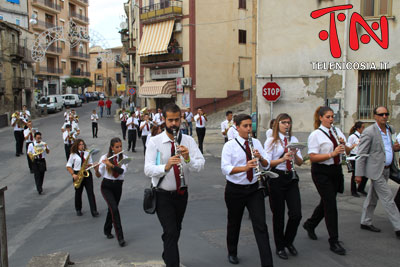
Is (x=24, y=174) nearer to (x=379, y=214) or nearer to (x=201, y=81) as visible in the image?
(x=379, y=214)

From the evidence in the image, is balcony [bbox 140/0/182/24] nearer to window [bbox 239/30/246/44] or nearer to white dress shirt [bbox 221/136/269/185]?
window [bbox 239/30/246/44]

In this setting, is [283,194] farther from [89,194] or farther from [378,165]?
[89,194]

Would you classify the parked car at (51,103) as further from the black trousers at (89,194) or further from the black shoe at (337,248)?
the black shoe at (337,248)

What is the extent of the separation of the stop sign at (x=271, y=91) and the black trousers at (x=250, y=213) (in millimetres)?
9468

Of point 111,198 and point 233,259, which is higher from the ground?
point 111,198

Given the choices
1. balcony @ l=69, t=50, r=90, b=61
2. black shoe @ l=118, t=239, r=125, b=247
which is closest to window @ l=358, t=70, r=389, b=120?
black shoe @ l=118, t=239, r=125, b=247

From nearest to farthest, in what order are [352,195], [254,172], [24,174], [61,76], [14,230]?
[254,172]
[14,230]
[352,195]
[24,174]
[61,76]

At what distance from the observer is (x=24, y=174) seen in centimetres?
1248

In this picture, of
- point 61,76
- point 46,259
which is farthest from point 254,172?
point 61,76

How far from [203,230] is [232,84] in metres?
26.7

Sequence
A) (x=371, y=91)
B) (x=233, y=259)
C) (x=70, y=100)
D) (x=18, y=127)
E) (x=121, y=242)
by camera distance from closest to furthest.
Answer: (x=233, y=259)
(x=121, y=242)
(x=371, y=91)
(x=18, y=127)
(x=70, y=100)

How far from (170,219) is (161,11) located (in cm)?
2917

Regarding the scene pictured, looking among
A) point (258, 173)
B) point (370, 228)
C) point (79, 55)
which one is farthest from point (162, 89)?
point (79, 55)

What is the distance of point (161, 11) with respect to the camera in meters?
31.2
